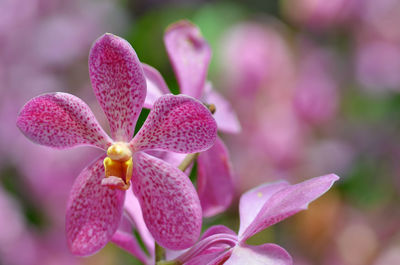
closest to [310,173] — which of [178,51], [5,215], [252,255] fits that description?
[5,215]

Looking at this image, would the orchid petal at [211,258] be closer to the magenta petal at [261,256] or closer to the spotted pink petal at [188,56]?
the magenta petal at [261,256]

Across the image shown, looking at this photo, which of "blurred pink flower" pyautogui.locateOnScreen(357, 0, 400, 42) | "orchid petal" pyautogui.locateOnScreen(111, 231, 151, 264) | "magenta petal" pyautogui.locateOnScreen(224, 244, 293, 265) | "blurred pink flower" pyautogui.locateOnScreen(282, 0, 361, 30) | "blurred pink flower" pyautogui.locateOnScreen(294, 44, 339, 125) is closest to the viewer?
"magenta petal" pyautogui.locateOnScreen(224, 244, 293, 265)

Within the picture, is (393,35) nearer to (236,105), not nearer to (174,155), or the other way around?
(236,105)

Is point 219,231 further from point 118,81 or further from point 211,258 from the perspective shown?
point 118,81

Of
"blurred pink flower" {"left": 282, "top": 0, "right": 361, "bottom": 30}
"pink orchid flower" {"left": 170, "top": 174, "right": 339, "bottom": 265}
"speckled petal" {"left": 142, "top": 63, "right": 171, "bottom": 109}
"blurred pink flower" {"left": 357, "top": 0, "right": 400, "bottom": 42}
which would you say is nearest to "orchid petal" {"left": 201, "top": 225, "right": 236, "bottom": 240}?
"pink orchid flower" {"left": 170, "top": 174, "right": 339, "bottom": 265}

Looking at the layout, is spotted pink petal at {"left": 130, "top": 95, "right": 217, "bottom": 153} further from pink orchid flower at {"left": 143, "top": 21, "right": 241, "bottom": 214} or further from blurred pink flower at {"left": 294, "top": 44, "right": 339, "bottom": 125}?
blurred pink flower at {"left": 294, "top": 44, "right": 339, "bottom": 125}

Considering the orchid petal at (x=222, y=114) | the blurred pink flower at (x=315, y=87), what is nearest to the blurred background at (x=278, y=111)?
the blurred pink flower at (x=315, y=87)
